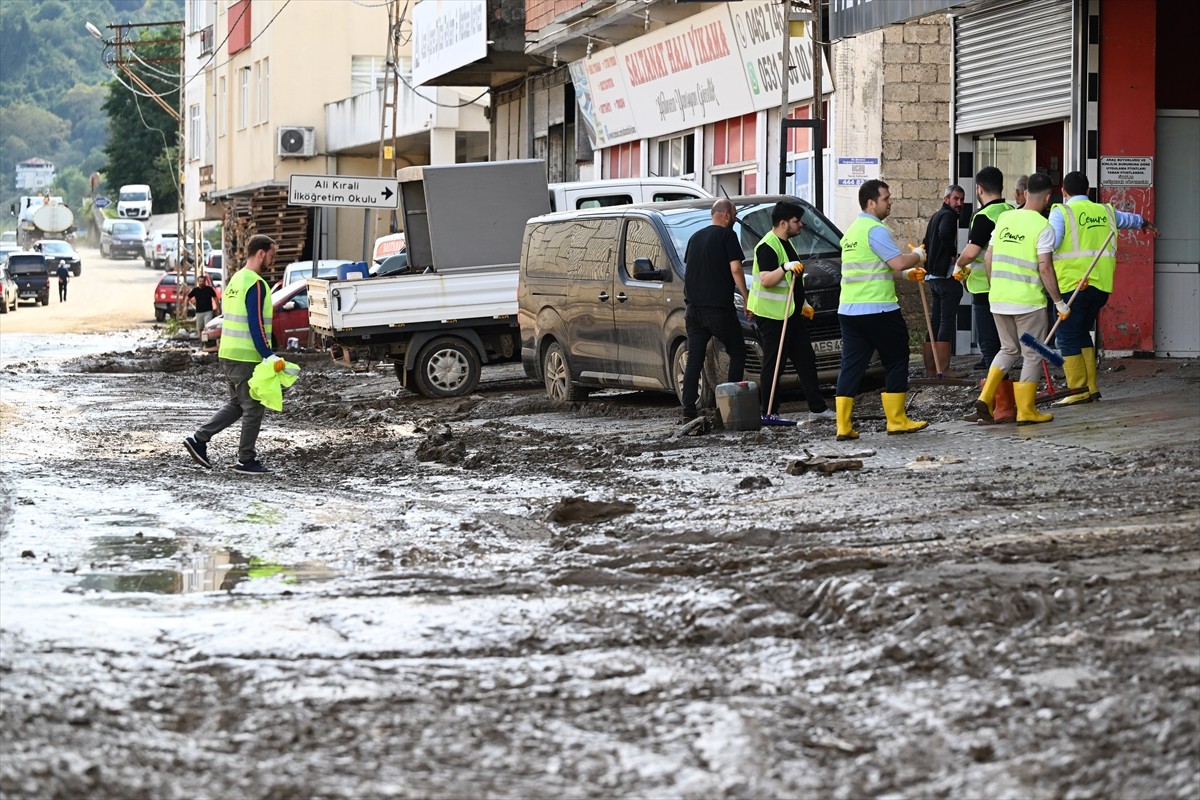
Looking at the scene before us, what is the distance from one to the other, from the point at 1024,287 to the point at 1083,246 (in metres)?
1.25

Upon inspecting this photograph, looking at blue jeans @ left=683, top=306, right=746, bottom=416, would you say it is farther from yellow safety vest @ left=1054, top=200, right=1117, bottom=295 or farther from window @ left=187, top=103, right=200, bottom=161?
window @ left=187, top=103, right=200, bottom=161

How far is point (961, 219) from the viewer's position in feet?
59.7

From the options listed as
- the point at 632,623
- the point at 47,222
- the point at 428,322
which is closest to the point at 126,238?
the point at 47,222

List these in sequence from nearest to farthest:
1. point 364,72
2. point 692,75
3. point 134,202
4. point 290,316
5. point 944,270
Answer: point 944,270, point 692,75, point 290,316, point 364,72, point 134,202

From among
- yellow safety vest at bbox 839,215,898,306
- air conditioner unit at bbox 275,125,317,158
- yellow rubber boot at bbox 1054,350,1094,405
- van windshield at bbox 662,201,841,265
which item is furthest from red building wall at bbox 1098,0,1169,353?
air conditioner unit at bbox 275,125,317,158

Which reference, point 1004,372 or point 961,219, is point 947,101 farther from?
point 1004,372

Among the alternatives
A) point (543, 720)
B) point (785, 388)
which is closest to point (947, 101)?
point (785, 388)

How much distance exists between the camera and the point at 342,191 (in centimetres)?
2842

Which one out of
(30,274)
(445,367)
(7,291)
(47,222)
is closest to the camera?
(445,367)

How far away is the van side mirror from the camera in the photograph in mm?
14922

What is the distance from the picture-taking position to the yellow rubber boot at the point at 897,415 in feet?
41.1

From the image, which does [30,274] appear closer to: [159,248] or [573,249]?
[159,248]

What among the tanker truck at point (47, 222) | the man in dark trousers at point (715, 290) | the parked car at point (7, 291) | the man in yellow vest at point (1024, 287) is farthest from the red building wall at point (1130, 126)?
the tanker truck at point (47, 222)

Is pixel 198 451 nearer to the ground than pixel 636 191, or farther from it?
nearer to the ground
